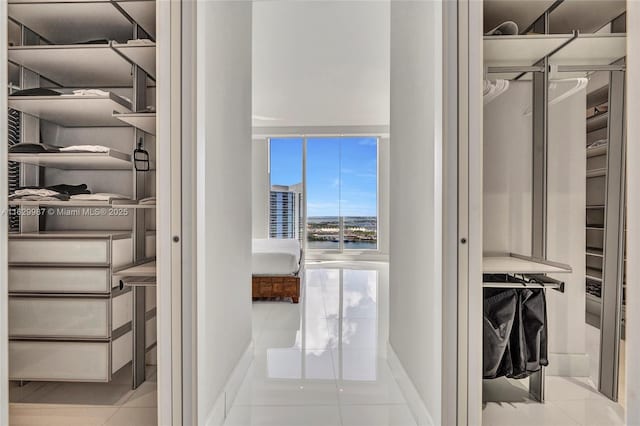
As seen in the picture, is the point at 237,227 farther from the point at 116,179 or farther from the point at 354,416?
the point at 354,416

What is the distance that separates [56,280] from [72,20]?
1310 mm

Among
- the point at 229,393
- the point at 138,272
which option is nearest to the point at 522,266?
the point at 229,393

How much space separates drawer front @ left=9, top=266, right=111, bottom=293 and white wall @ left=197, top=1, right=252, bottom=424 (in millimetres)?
631

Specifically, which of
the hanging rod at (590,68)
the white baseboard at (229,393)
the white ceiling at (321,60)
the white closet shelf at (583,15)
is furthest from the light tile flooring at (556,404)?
the white ceiling at (321,60)

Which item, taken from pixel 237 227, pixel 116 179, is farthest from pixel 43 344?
pixel 237 227

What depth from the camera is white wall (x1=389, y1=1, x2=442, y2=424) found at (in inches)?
57.4

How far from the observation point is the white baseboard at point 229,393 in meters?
1.68

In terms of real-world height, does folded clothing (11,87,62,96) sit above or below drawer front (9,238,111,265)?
above

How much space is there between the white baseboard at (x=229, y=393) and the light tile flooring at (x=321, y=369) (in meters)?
0.04

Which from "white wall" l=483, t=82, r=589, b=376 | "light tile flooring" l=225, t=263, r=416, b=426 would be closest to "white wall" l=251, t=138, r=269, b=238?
"light tile flooring" l=225, t=263, r=416, b=426

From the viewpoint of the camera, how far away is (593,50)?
5.89 ft

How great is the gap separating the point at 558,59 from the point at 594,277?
1169 millimetres

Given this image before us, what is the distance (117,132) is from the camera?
7.36 feet

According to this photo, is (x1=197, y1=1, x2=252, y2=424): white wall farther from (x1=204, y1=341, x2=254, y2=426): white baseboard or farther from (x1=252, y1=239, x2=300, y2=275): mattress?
(x1=252, y1=239, x2=300, y2=275): mattress
